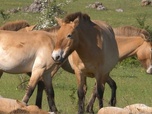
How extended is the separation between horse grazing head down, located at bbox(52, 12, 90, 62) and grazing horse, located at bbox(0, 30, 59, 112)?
0.51 metres

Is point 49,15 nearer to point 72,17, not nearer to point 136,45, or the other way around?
point 136,45

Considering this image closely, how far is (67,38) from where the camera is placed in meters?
11.4

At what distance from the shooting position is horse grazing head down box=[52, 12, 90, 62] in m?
11.2

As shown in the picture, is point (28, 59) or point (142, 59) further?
point (142, 59)

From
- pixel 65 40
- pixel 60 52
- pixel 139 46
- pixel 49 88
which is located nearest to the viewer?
pixel 60 52

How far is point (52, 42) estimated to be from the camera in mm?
12164

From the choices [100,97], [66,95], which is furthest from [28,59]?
[66,95]

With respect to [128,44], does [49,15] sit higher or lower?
lower

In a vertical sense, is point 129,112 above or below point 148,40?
above

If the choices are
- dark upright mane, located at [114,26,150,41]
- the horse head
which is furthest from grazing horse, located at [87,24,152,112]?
the horse head

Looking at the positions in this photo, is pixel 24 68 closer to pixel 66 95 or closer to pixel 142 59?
pixel 66 95

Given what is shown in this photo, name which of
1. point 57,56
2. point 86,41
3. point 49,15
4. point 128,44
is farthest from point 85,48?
point 49,15

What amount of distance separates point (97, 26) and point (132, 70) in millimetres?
10763

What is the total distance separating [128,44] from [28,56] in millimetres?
6113
